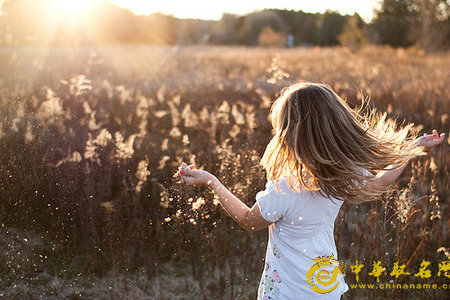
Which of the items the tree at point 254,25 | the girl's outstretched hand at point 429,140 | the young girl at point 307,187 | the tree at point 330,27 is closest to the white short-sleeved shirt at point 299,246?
the young girl at point 307,187

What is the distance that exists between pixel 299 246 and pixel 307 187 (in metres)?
0.26

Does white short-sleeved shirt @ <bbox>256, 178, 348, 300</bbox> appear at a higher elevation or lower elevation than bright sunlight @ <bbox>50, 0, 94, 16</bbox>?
lower

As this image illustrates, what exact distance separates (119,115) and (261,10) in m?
59.2

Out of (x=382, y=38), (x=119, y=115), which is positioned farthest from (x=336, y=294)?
(x=382, y=38)

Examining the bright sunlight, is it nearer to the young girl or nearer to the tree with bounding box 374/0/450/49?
the young girl

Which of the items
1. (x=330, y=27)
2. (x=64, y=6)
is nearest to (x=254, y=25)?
(x=330, y=27)

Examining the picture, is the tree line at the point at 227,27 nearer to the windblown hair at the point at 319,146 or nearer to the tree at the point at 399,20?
the tree at the point at 399,20

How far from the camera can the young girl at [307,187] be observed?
1689 millimetres

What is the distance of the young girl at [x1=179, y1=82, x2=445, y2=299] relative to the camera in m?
1.69

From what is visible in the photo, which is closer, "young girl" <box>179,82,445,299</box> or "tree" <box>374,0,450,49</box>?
"young girl" <box>179,82,445,299</box>

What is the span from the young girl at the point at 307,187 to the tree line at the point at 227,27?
10.8 feet

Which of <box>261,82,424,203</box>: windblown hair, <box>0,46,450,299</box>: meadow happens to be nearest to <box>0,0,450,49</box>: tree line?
<box>0,46,450,299</box>: meadow

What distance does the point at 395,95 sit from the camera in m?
6.41

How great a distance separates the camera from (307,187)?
5.44ft
